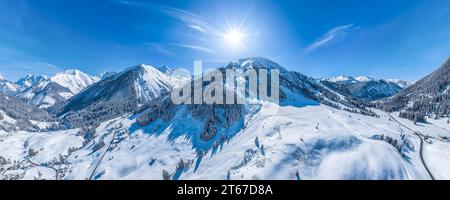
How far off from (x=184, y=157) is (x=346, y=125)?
51.4 meters

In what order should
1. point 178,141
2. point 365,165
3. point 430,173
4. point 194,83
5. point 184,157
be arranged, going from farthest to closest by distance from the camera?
point 194,83
point 178,141
point 184,157
point 430,173
point 365,165

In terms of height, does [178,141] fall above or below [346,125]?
below

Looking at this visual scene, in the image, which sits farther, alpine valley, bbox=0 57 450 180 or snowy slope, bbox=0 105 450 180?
alpine valley, bbox=0 57 450 180

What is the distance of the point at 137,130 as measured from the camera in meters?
105

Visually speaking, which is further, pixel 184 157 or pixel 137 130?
pixel 137 130

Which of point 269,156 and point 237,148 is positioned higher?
point 269,156

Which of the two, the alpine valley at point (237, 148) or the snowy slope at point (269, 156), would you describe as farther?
the alpine valley at point (237, 148)

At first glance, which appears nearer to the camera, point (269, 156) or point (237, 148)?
point (269, 156)
